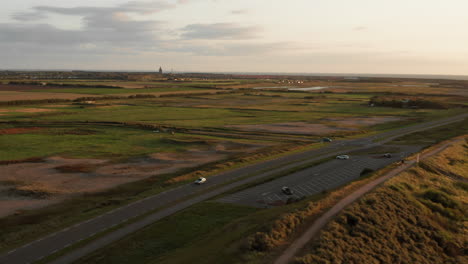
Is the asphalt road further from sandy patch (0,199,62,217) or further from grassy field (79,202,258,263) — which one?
sandy patch (0,199,62,217)

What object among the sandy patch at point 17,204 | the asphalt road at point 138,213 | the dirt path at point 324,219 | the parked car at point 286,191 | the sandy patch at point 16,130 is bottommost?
the sandy patch at point 17,204

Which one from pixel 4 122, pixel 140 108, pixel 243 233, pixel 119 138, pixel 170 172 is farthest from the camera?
pixel 140 108

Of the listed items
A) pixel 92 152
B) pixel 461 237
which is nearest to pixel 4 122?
pixel 92 152

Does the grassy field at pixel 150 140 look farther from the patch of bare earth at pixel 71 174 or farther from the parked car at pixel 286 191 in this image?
the parked car at pixel 286 191

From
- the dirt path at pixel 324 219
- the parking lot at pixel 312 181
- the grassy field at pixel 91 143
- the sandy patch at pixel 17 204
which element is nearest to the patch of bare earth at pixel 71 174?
the sandy patch at pixel 17 204

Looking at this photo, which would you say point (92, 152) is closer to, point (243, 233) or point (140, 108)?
point (243, 233)
